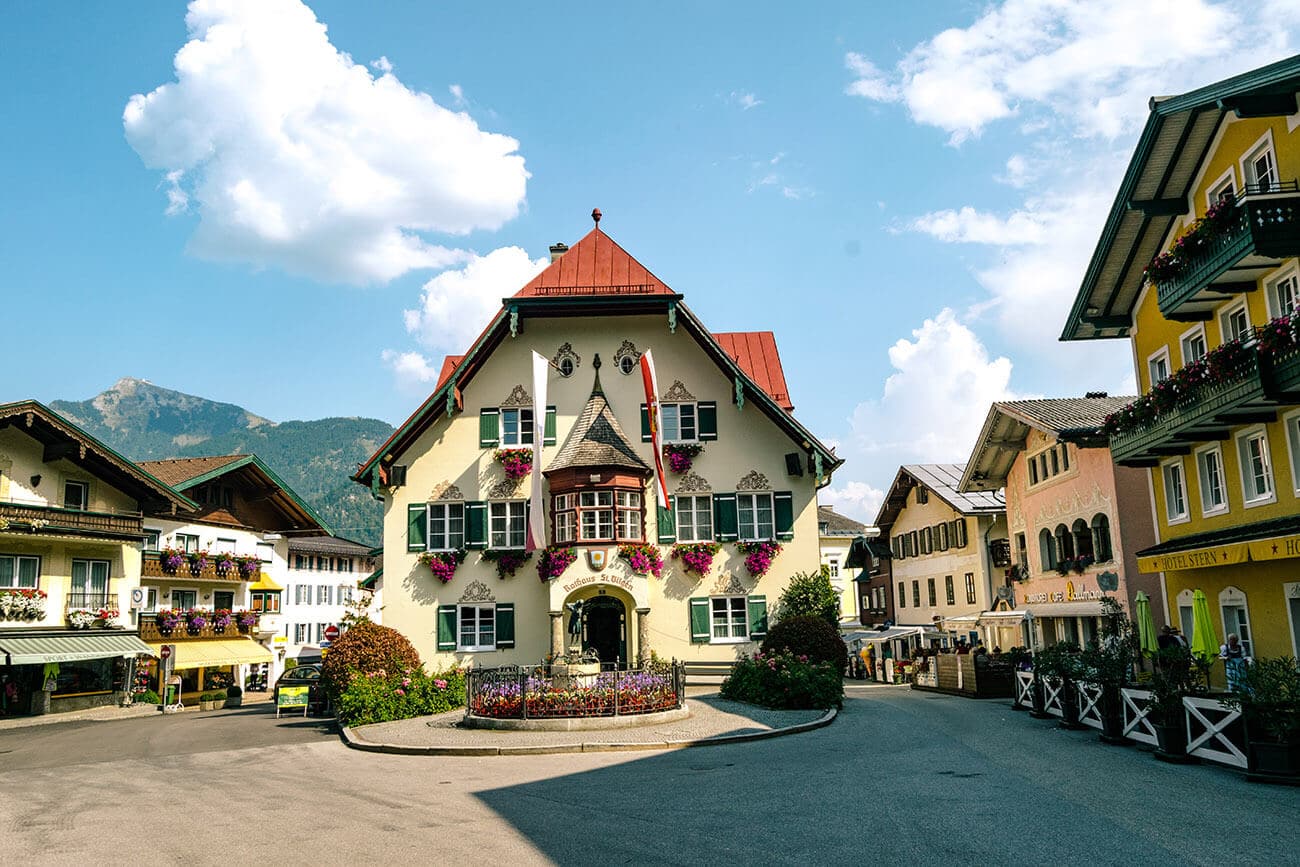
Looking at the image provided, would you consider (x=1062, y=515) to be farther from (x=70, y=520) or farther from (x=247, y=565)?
(x=247, y=565)

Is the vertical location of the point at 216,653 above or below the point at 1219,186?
below

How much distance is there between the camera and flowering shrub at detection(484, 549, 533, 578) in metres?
31.5

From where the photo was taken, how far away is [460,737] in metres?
20.0

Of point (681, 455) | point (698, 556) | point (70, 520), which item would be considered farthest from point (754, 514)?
point (70, 520)

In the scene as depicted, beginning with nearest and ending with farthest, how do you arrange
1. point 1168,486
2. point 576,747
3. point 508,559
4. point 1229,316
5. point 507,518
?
point 576,747 → point 1229,316 → point 1168,486 → point 508,559 → point 507,518

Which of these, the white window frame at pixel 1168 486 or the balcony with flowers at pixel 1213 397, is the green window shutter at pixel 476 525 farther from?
the white window frame at pixel 1168 486

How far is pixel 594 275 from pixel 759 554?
36.1 ft

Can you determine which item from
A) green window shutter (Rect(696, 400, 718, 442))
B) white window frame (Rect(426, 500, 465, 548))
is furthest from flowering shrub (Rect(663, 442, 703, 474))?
white window frame (Rect(426, 500, 465, 548))

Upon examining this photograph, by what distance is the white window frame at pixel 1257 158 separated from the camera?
19641 millimetres

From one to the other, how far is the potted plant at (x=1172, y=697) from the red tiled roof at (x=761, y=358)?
21.4 m

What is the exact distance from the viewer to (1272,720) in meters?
13.1

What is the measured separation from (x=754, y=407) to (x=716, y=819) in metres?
22.2

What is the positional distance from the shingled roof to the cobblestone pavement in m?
8.57

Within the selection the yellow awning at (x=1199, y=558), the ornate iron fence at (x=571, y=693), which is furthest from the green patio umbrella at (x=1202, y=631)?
the ornate iron fence at (x=571, y=693)
